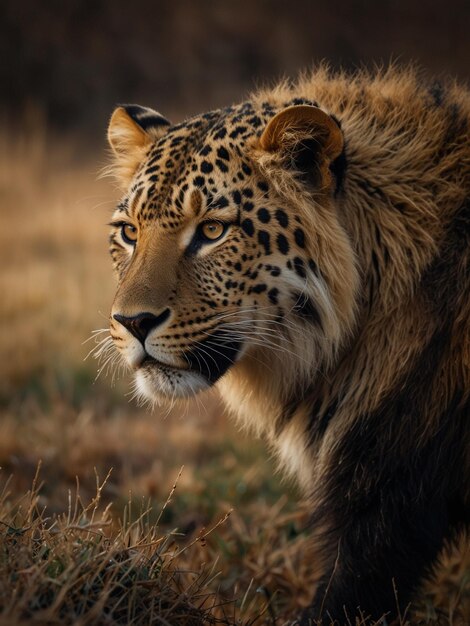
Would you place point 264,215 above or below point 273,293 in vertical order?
above

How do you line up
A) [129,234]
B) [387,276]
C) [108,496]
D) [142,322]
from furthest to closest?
[108,496] → [129,234] → [387,276] → [142,322]

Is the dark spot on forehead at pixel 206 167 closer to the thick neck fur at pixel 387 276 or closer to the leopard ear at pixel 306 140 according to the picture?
the leopard ear at pixel 306 140

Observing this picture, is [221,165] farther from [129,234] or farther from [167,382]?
[167,382]

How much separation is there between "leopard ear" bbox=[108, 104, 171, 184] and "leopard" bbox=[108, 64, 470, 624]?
0.53 meters

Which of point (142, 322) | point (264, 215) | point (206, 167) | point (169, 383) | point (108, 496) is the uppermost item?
point (206, 167)

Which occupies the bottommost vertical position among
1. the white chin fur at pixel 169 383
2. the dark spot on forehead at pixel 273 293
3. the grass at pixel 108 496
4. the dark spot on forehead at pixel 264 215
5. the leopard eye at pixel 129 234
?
the grass at pixel 108 496

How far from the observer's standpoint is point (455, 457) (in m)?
4.04

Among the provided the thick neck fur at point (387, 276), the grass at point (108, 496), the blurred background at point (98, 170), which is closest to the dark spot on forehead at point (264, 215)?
the thick neck fur at point (387, 276)

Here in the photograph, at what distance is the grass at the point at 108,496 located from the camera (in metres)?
3.28

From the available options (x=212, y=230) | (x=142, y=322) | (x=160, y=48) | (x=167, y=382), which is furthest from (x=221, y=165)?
(x=160, y=48)

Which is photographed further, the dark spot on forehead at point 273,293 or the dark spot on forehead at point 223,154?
the dark spot on forehead at point 223,154

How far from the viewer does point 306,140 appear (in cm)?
419

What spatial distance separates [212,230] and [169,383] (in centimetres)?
75

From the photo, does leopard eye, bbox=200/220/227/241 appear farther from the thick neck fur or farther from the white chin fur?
the white chin fur
